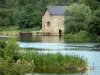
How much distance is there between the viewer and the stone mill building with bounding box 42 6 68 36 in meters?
106

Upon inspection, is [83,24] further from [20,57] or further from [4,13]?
[20,57]

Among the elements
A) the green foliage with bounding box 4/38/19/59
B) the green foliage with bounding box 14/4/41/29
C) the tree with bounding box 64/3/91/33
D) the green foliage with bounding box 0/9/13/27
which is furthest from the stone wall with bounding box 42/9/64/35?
the green foliage with bounding box 4/38/19/59

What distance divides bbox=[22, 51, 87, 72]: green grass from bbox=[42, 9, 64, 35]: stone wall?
70.3m

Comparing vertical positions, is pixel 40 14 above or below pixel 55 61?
below

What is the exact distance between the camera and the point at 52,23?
362 feet

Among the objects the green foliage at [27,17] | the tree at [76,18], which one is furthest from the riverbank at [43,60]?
the green foliage at [27,17]

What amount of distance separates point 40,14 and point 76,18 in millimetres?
25026

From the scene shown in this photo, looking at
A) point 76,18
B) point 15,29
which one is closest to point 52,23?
point 15,29

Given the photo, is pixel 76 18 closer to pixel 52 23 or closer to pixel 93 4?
pixel 93 4

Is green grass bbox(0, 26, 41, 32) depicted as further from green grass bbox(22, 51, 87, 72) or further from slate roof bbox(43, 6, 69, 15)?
green grass bbox(22, 51, 87, 72)

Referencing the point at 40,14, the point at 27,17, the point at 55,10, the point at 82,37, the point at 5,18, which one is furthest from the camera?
the point at 5,18

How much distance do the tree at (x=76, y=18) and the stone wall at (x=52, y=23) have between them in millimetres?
15234

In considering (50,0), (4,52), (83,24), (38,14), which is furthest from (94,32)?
(50,0)

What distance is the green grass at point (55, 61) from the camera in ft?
119
